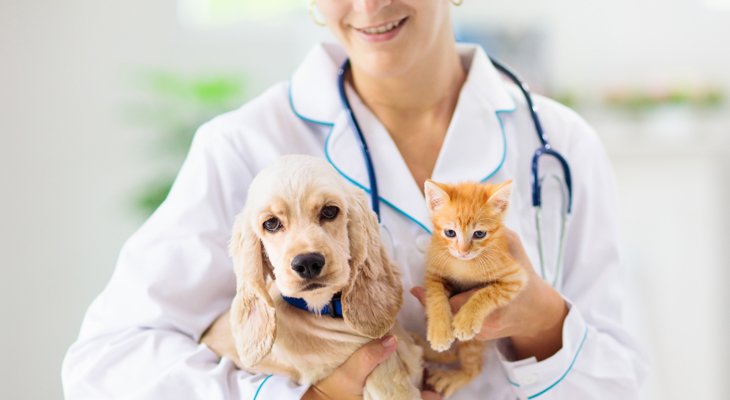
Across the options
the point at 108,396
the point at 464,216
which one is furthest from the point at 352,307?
the point at 108,396

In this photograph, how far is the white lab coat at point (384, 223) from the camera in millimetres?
1342

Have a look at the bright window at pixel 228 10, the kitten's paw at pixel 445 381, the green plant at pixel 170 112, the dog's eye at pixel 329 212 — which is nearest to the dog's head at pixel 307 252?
the dog's eye at pixel 329 212

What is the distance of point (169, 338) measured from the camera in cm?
136

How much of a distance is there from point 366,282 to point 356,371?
147mm

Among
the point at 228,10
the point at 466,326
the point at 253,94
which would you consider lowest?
the point at 253,94

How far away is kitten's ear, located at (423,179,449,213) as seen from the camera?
1.11 m

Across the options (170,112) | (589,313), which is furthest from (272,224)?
(170,112)

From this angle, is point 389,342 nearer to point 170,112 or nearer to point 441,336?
point 441,336

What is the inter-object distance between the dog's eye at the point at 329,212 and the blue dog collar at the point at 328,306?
0.13 metres

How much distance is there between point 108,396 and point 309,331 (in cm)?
45

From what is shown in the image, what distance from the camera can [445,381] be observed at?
1288 millimetres

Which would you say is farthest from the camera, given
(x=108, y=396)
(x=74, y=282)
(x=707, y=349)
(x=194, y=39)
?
(x=707, y=349)

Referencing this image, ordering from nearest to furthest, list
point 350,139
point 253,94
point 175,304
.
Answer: point 175,304
point 350,139
point 253,94

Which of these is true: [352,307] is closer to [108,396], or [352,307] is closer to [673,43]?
[108,396]
